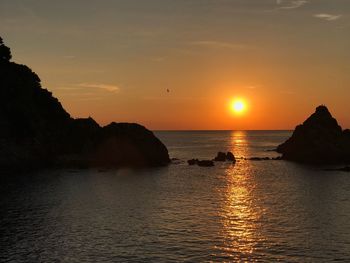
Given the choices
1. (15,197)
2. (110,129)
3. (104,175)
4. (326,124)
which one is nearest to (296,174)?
(326,124)

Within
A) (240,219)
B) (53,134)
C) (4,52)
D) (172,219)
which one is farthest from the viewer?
(4,52)

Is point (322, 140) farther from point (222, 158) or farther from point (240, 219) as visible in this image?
point (240, 219)

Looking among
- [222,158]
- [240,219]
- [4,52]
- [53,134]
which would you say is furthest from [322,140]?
[4,52]

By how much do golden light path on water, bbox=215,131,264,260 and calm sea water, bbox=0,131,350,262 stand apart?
0.36 ft

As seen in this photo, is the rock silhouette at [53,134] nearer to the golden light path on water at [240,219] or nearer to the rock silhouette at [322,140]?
the golden light path on water at [240,219]

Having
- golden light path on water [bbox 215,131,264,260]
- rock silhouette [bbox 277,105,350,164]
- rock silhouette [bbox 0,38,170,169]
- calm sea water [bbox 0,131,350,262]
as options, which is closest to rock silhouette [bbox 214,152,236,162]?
rock silhouette [bbox 0,38,170,169]

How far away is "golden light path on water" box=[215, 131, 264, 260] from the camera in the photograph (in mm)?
39875

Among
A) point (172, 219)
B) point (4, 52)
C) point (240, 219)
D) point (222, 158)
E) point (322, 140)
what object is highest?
point (4, 52)

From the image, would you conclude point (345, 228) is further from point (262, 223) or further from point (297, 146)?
point (297, 146)

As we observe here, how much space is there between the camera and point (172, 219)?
171 feet

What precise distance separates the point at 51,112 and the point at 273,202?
84.8 m

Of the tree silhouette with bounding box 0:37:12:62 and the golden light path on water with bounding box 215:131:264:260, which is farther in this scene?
the tree silhouette with bounding box 0:37:12:62

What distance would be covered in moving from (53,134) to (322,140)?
8460 centimetres

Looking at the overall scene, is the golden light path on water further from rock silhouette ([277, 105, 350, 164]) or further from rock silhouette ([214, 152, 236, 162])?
rock silhouette ([277, 105, 350, 164])
